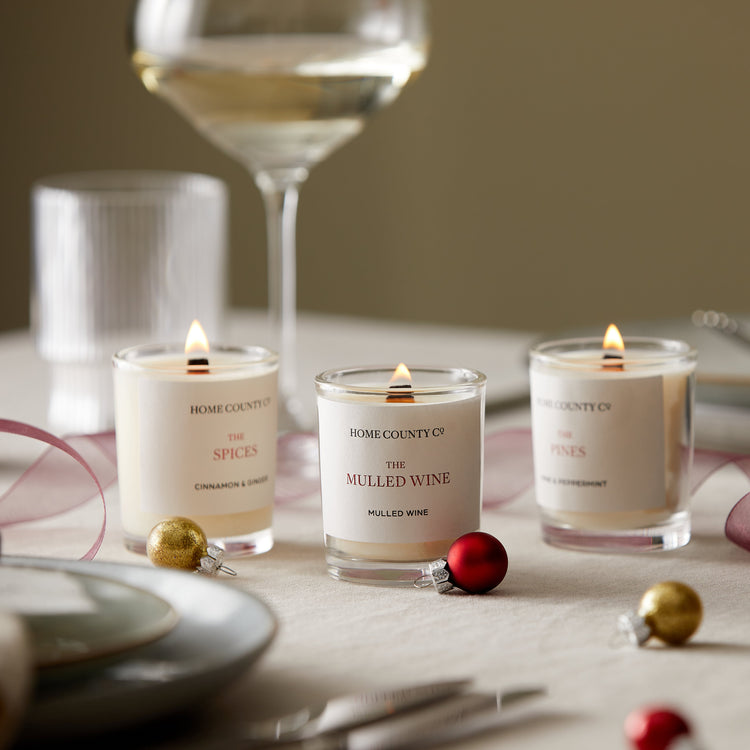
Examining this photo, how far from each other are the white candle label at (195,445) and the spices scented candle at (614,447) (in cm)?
18

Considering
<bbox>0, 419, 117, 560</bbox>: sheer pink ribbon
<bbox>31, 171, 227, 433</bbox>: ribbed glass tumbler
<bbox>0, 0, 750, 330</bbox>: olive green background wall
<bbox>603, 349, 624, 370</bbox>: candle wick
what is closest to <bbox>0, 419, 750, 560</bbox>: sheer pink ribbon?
<bbox>0, 419, 117, 560</bbox>: sheer pink ribbon

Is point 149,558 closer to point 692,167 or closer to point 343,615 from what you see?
point 343,615

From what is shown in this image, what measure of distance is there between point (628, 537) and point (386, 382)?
172mm

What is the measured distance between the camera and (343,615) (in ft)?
2.00

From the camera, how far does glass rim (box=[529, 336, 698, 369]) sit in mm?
730

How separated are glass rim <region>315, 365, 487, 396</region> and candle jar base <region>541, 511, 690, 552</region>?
0.12m

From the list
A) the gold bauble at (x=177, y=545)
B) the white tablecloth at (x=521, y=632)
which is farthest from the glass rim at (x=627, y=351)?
the gold bauble at (x=177, y=545)

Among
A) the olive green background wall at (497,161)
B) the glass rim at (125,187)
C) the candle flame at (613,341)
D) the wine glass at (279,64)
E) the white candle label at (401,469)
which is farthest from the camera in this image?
the olive green background wall at (497,161)

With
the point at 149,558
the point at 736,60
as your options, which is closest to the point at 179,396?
the point at 149,558

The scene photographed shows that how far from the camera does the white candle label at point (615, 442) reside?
72 centimetres

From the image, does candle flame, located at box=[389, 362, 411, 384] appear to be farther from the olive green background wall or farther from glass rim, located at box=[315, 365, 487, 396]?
the olive green background wall

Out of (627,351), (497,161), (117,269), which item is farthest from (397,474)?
(497,161)

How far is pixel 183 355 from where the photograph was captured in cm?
79

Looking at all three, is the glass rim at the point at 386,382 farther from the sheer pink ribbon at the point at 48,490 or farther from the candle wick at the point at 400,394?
the sheer pink ribbon at the point at 48,490
